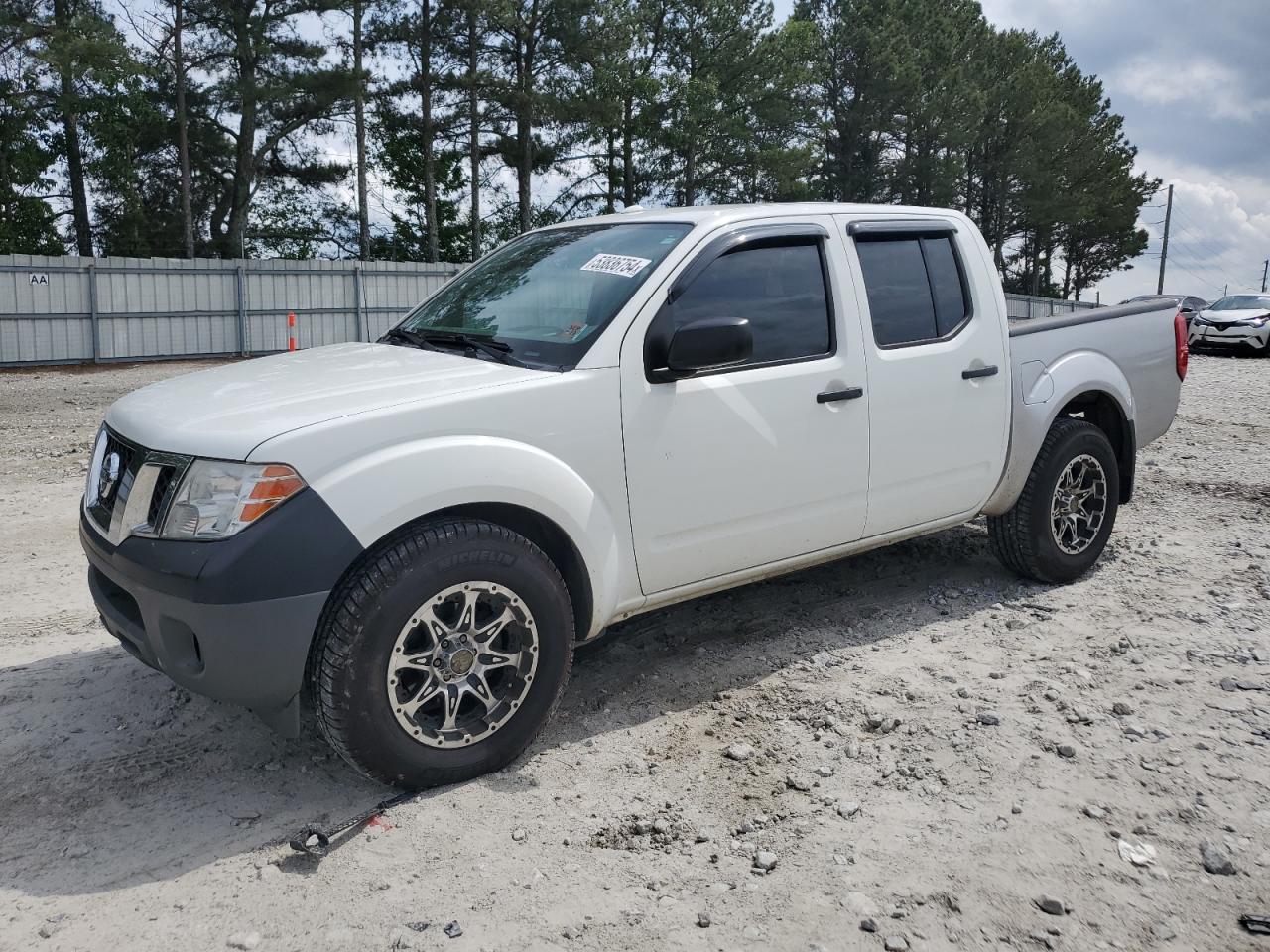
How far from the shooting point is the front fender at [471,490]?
127 inches

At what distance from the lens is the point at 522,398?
11.8 ft

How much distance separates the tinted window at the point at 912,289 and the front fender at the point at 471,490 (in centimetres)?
165

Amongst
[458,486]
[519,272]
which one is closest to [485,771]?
[458,486]

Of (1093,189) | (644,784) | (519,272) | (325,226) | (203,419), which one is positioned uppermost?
(1093,189)

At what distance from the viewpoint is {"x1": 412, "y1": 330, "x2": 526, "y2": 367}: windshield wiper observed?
3924 millimetres

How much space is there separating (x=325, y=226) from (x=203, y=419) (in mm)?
35801

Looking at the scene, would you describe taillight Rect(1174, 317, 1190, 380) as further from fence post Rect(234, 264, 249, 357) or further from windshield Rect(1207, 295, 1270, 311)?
fence post Rect(234, 264, 249, 357)

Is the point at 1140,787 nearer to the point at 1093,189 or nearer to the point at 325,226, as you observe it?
the point at 325,226

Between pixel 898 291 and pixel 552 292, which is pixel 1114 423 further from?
pixel 552 292

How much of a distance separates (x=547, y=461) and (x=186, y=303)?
22697 millimetres

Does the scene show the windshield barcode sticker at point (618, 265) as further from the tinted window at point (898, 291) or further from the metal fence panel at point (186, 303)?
the metal fence panel at point (186, 303)

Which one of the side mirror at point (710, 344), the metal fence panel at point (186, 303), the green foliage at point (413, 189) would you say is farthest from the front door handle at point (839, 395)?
the green foliage at point (413, 189)

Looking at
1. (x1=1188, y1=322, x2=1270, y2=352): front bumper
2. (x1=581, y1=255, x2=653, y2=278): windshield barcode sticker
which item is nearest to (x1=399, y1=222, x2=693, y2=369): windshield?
(x1=581, y1=255, x2=653, y2=278): windshield barcode sticker

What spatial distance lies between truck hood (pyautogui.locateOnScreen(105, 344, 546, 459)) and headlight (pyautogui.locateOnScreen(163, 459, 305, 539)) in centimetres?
5
